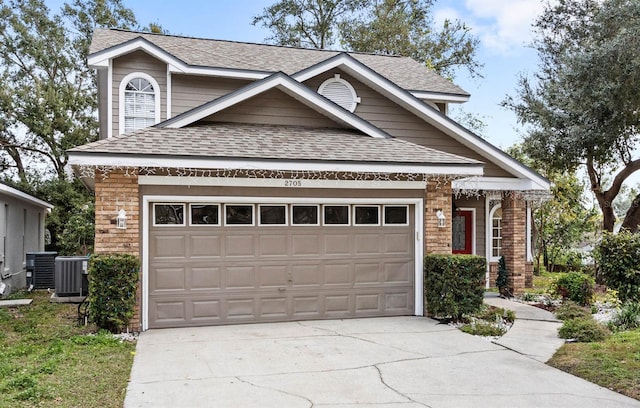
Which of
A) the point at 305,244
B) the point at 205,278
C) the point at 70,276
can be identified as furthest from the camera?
the point at 70,276

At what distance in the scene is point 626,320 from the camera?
9.39 metres

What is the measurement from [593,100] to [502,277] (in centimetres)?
638

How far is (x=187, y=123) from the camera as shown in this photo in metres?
10.4

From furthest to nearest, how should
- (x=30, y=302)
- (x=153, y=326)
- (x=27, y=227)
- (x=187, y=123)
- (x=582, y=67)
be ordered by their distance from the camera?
(x=27, y=227)
(x=582, y=67)
(x=30, y=302)
(x=187, y=123)
(x=153, y=326)

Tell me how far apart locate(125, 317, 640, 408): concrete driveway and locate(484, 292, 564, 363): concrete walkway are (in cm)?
29

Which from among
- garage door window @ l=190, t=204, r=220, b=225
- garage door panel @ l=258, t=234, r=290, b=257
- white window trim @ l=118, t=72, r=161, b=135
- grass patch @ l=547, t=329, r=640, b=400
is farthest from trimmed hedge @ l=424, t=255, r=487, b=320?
white window trim @ l=118, t=72, r=161, b=135

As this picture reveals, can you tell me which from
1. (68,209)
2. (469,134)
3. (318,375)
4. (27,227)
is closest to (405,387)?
(318,375)

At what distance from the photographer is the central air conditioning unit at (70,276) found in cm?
1292

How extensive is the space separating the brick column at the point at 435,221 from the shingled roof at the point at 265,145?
640 mm

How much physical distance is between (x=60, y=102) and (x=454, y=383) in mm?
23076

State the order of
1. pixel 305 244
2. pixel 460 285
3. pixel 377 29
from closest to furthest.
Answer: pixel 460 285, pixel 305 244, pixel 377 29

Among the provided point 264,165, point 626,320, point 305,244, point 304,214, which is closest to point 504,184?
point 626,320

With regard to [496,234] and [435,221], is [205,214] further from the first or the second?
[496,234]

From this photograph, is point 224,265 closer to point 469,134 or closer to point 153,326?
point 153,326
